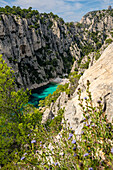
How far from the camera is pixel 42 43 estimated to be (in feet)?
300

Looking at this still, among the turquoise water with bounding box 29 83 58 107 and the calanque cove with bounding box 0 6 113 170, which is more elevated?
the calanque cove with bounding box 0 6 113 170

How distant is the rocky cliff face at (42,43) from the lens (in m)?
66.4

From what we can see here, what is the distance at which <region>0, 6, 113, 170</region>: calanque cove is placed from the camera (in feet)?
11.3

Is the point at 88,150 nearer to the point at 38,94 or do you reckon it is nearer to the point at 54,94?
the point at 54,94

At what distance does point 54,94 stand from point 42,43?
61.9 meters

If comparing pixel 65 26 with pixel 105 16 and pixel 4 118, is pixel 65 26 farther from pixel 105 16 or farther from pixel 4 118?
pixel 4 118

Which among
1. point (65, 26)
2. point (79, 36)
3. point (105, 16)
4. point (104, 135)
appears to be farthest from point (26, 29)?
point (105, 16)

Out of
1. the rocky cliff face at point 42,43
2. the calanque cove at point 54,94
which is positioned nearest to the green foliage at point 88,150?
the calanque cove at point 54,94

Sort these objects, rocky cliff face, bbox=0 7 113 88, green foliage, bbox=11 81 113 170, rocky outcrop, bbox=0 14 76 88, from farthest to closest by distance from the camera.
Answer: rocky cliff face, bbox=0 7 113 88
rocky outcrop, bbox=0 14 76 88
green foliage, bbox=11 81 113 170

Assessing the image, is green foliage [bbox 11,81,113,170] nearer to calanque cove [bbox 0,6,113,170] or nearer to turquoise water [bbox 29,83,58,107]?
calanque cove [bbox 0,6,113,170]

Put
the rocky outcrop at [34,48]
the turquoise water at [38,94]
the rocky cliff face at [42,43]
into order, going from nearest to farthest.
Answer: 1. the turquoise water at [38,94]
2. the rocky outcrop at [34,48]
3. the rocky cliff face at [42,43]

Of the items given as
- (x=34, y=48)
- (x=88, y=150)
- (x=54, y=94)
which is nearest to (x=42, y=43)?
(x=34, y=48)

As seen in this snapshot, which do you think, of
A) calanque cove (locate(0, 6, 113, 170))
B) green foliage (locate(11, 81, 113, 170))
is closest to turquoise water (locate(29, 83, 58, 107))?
calanque cove (locate(0, 6, 113, 170))

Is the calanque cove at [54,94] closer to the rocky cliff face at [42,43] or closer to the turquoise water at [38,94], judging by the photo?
the rocky cliff face at [42,43]
